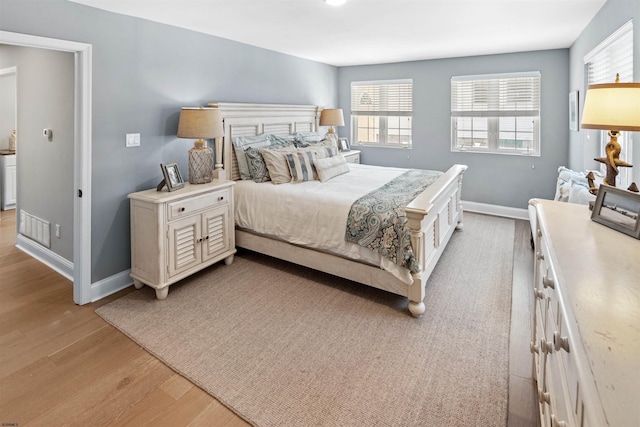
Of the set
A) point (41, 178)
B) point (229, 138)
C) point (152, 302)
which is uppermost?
point (229, 138)

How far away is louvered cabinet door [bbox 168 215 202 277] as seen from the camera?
116 inches

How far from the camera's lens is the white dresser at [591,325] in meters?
0.60

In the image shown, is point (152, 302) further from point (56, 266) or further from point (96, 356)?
point (56, 266)

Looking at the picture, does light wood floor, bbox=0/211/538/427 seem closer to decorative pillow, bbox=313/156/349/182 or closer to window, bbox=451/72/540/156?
decorative pillow, bbox=313/156/349/182

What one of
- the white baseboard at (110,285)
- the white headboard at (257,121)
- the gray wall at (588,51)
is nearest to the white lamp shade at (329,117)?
the white headboard at (257,121)

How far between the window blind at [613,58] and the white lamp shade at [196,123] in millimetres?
3191

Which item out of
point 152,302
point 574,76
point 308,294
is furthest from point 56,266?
point 574,76

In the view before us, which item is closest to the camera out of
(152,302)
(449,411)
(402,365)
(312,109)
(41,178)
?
(449,411)

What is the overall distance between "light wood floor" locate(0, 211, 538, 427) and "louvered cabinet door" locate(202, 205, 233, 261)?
0.92m

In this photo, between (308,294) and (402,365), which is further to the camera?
(308,294)

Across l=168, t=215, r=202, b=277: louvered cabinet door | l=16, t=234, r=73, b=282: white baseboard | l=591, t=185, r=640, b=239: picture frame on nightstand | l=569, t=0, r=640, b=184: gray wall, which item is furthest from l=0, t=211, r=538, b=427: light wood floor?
l=569, t=0, r=640, b=184: gray wall

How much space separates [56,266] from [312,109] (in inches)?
151

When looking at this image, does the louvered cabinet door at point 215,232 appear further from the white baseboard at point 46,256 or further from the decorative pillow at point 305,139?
the decorative pillow at point 305,139

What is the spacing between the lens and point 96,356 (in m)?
2.25
